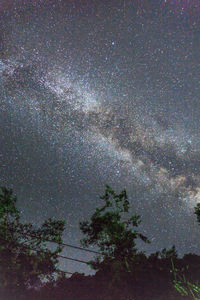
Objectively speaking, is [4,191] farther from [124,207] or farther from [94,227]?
[124,207]

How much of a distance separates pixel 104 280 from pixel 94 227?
4.89m

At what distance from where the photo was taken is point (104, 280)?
76.6 ft

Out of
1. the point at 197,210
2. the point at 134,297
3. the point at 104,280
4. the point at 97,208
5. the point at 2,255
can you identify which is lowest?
the point at 134,297

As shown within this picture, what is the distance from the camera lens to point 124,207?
79.1 feet

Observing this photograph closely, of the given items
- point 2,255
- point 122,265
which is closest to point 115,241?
point 122,265

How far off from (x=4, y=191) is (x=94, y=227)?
9363mm

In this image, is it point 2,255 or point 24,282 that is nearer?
point 2,255

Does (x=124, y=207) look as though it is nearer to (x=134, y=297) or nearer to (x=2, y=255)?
(x=134, y=297)

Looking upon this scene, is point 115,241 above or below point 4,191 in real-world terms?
below

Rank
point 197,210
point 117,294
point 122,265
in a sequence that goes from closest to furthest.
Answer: point 197,210, point 117,294, point 122,265

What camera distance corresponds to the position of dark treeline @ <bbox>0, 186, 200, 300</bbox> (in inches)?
879

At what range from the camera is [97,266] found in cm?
2383

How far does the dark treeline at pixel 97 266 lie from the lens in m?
22.3

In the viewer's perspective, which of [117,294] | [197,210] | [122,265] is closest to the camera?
[197,210]
